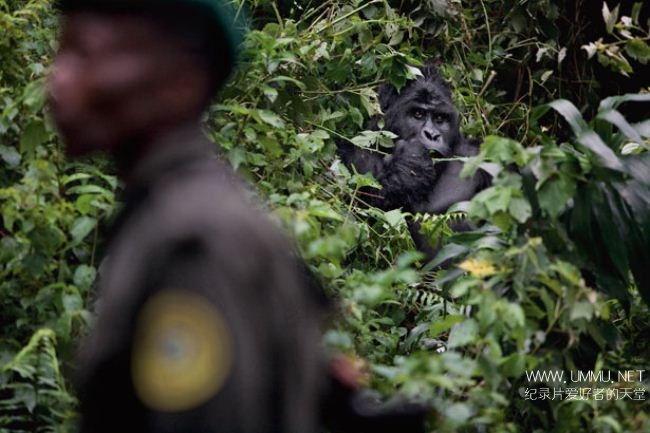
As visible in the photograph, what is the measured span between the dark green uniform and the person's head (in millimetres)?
44

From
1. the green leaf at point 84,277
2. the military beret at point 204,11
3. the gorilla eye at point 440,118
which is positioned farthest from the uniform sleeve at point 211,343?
the gorilla eye at point 440,118

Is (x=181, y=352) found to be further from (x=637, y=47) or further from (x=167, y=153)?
(x=637, y=47)

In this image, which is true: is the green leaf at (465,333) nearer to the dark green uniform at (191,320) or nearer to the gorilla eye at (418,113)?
the dark green uniform at (191,320)

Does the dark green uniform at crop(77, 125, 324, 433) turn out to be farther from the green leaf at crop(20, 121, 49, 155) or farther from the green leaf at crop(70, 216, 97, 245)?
the green leaf at crop(20, 121, 49, 155)

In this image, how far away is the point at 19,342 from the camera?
290 cm

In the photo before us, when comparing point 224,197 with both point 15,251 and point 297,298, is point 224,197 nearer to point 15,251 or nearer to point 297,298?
point 297,298

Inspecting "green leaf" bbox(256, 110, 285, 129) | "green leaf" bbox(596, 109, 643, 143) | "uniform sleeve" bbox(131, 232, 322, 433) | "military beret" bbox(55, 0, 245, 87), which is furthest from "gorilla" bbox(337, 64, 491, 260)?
"uniform sleeve" bbox(131, 232, 322, 433)

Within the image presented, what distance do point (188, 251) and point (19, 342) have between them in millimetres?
1667

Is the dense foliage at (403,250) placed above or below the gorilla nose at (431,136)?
above

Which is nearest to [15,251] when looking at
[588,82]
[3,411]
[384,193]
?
[3,411]

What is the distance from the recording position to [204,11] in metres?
1.47

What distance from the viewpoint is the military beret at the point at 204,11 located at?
4.78 ft

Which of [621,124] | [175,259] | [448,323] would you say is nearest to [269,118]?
[448,323]

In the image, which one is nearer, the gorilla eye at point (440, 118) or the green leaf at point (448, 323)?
the green leaf at point (448, 323)
